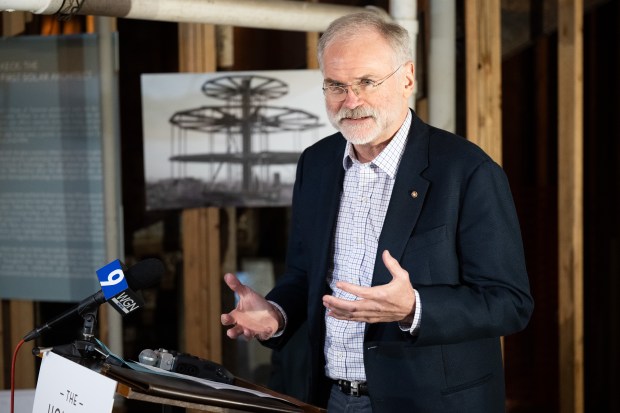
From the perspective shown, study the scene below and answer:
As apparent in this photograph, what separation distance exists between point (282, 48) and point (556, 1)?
1480 mm

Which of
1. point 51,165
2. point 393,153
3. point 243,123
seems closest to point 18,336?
point 51,165

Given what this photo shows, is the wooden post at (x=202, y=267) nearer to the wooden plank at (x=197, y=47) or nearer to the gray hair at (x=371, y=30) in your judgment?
the wooden plank at (x=197, y=47)

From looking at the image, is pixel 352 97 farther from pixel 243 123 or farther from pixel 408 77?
pixel 243 123

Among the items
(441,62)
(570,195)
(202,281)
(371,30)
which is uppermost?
(441,62)

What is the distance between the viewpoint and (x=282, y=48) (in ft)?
14.8

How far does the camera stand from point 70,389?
1.65 meters

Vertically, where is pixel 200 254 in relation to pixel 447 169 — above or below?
below

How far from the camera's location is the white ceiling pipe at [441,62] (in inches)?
138

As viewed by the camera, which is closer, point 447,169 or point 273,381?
point 447,169

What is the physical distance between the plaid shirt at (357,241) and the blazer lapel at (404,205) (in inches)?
2.2

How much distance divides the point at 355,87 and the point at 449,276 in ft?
1.66

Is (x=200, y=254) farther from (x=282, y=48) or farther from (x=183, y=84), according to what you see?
(x=282, y=48)

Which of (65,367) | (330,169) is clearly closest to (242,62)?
(330,169)

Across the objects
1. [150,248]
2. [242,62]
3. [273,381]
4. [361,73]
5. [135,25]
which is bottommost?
[273,381]
